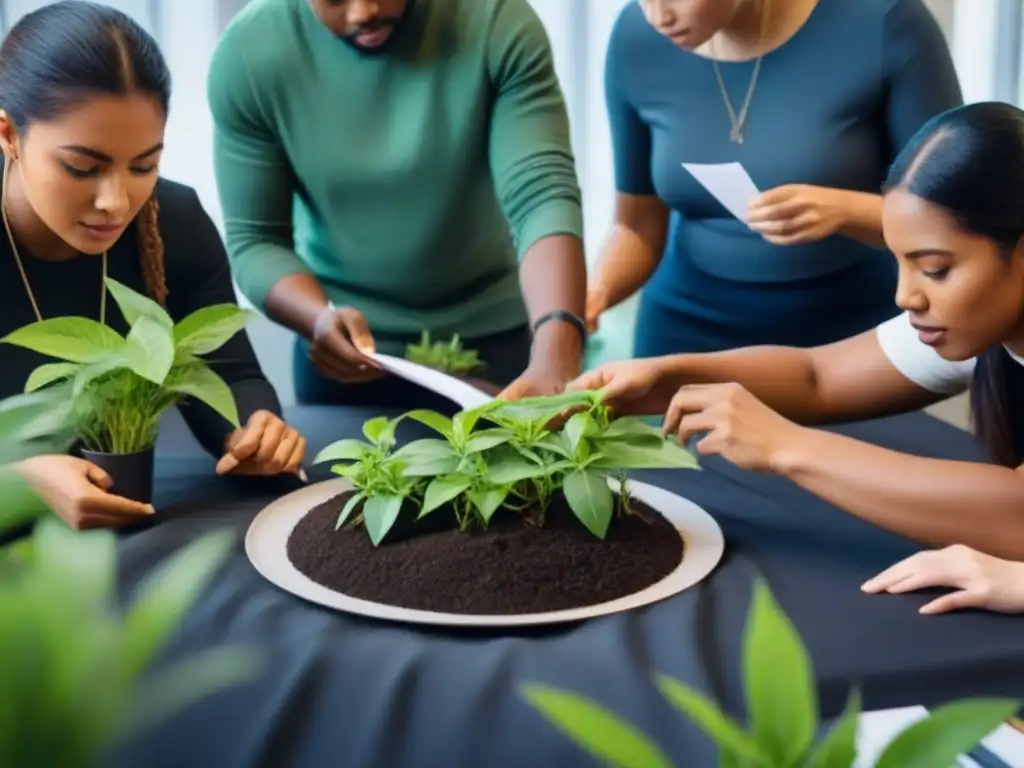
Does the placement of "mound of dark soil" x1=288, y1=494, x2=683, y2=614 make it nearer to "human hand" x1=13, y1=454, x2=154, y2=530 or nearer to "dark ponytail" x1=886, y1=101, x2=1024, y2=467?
"human hand" x1=13, y1=454, x2=154, y2=530

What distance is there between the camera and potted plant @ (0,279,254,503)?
1070 mm

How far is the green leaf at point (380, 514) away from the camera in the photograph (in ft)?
3.21

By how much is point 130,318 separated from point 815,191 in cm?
87

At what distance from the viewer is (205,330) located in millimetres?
1131

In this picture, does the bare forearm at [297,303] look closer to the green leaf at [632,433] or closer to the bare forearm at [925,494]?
the green leaf at [632,433]

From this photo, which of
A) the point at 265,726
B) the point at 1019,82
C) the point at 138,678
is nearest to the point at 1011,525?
the point at 265,726

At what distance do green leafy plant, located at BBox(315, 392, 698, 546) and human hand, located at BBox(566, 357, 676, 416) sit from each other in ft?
0.57

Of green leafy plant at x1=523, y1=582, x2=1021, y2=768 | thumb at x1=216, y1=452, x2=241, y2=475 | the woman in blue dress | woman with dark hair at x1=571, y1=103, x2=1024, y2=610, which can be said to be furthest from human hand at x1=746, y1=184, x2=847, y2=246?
green leafy plant at x1=523, y1=582, x2=1021, y2=768

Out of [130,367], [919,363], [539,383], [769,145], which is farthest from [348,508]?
[769,145]

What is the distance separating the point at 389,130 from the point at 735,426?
0.71 metres

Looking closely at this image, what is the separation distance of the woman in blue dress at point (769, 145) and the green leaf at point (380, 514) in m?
0.70

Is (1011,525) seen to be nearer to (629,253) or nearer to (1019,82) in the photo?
(629,253)

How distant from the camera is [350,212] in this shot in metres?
A: 1.60

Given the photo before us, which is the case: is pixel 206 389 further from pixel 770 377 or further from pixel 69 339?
pixel 770 377
